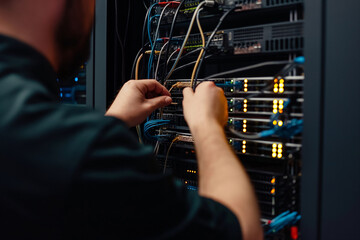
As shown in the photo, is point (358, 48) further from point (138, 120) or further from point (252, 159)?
point (138, 120)

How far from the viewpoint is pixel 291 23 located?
0.92 metres

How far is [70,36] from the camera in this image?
0.71m

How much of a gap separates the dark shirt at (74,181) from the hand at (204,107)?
319 mm

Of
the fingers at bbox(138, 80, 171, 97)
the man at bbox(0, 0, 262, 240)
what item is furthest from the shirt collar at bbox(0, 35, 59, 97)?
the fingers at bbox(138, 80, 171, 97)

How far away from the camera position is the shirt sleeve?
455 mm

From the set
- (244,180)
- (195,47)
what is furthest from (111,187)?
(195,47)

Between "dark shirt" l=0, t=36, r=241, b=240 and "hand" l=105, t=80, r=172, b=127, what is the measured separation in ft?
1.72

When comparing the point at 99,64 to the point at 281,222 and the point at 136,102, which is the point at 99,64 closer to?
the point at 136,102

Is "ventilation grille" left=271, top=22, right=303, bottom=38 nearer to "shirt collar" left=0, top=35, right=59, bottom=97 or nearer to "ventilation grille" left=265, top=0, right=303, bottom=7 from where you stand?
"ventilation grille" left=265, top=0, right=303, bottom=7

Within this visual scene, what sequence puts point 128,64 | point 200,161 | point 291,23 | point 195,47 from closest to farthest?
point 200,161 → point 291,23 → point 195,47 → point 128,64

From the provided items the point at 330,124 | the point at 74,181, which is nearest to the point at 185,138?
the point at 330,124

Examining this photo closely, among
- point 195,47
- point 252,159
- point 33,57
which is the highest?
point 195,47

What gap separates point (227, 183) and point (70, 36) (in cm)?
45

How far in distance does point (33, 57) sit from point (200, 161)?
390mm
